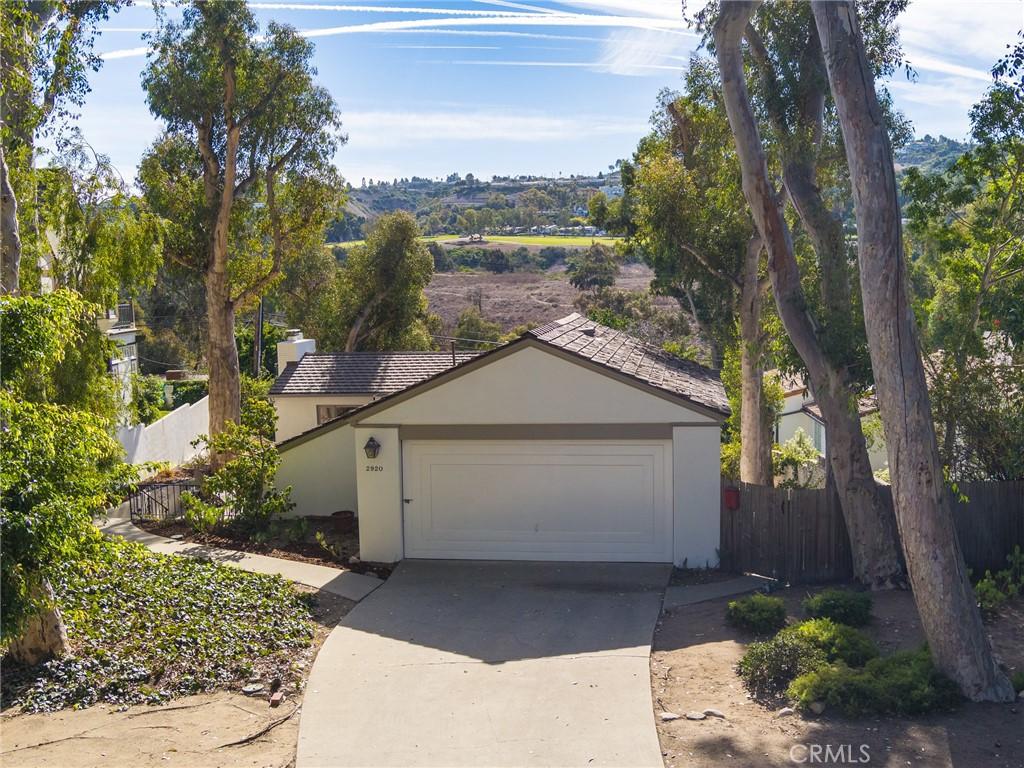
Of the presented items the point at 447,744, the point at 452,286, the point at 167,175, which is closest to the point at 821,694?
the point at 447,744

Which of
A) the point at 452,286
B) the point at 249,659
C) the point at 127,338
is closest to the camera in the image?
the point at 249,659

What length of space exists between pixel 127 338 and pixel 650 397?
22.9 m

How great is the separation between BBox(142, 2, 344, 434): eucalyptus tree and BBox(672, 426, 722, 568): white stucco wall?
41.9 feet

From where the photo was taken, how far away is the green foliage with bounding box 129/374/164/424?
21.4 metres

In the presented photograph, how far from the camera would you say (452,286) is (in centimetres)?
7006

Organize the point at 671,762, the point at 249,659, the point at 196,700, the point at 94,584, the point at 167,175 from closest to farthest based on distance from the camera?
the point at 671,762
the point at 196,700
the point at 249,659
the point at 94,584
the point at 167,175

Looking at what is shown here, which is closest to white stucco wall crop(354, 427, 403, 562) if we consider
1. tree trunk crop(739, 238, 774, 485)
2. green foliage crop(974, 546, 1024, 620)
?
green foliage crop(974, 546, 1024, 620)

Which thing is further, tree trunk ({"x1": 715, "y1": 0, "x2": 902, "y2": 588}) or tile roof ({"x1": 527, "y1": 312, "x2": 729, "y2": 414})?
tile roof ({"x1": 527, "y1": 312, "x2": 729, "y2": 414})

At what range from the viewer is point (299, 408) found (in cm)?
2206

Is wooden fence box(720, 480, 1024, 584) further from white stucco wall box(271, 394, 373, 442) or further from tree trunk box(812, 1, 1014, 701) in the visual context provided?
white stucco wall box(271, 394, 373, 442)

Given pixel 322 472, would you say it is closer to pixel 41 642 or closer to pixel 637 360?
pixel 637 360

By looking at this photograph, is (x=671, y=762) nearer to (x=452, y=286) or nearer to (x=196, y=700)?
(x=196, y=700)

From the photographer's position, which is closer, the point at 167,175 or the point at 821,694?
the point at 821,694

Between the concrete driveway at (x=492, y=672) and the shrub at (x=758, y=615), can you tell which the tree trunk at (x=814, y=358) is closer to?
the shrub at (x=758, y=615)
